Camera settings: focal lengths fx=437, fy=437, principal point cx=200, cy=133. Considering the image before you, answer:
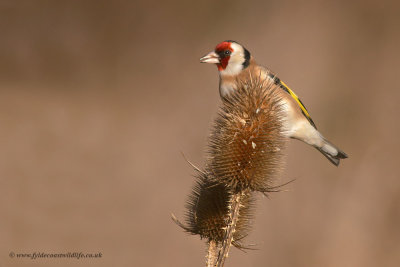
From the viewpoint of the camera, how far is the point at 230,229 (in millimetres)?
1490

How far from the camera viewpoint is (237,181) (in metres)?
1.62

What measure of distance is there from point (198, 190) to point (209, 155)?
0.82ft

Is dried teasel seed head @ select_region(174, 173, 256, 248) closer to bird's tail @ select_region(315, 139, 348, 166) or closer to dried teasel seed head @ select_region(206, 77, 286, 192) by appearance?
dried teasel seed head @ select_region(206, 77, 286, 192)

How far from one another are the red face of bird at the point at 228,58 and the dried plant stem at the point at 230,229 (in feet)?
3.74

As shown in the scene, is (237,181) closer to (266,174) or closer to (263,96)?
(266,174)

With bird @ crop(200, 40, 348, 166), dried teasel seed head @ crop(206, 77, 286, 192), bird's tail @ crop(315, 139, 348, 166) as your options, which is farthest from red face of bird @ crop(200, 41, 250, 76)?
dried teasel seed head @ crop(206, 77, 286, 192)

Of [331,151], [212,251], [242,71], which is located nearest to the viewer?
[212,251]

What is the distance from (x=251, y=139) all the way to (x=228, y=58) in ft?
3.62

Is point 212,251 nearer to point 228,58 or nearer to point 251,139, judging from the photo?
point 251,139

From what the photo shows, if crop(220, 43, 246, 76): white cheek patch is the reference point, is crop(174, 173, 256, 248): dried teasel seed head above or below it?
below

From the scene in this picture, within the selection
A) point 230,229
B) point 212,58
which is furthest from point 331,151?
point 230,229

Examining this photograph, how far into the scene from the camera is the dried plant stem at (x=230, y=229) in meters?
1.42

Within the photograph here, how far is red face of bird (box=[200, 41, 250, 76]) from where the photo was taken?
8.52ft

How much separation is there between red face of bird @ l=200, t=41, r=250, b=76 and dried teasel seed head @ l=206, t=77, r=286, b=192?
912mm
